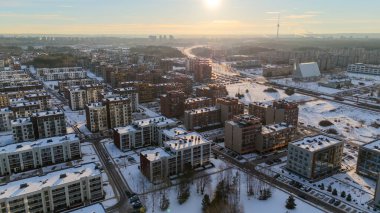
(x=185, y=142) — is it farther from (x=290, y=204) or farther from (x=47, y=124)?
(x=47, y=124)

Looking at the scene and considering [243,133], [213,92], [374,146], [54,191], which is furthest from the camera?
[213,92]

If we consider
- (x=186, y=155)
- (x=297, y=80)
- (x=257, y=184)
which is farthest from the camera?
(x=297, y=80)

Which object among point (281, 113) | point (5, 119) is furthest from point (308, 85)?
point (5, 119)

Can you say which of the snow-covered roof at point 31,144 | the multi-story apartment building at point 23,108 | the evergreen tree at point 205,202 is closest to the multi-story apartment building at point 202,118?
the snow-covered roof at point 31,144

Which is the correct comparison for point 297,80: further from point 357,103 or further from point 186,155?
point 186,155

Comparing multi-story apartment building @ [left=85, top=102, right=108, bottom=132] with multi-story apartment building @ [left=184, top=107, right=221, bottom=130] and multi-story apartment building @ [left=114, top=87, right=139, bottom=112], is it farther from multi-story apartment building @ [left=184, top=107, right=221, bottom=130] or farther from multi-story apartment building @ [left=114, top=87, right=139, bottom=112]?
multi-story apartment building @ [left=184, top=107, right=221, bottom=130]

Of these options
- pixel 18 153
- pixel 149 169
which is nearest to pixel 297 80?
pixel 149 169

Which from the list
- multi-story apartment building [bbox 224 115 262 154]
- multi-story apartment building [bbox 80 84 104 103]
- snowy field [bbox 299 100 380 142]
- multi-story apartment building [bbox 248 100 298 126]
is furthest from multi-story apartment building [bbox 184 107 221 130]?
multi-story apartment building [bbox 80 84 104 103]
